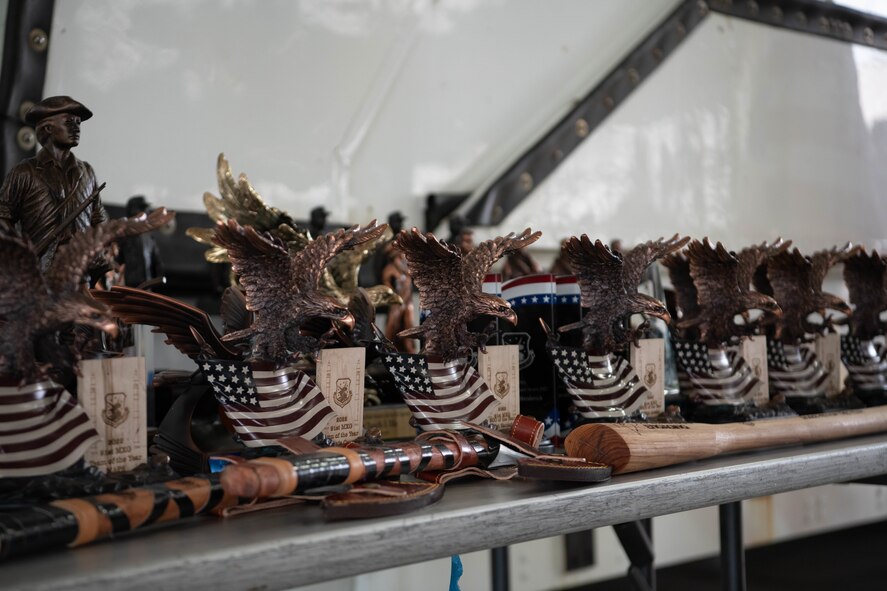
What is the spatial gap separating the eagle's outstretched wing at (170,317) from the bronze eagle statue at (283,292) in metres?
0.05

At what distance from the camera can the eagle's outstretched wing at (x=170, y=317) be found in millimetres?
944

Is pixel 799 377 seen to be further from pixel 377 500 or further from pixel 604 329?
pixel 377 500

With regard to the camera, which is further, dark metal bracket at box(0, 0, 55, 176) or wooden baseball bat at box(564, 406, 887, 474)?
dark metal bracket at box(0, 0, 55, 176)

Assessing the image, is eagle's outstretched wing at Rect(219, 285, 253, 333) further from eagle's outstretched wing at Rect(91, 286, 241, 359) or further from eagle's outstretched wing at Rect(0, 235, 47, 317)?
eagle's outstretched wing at Rect(0, 235, 47, 317)

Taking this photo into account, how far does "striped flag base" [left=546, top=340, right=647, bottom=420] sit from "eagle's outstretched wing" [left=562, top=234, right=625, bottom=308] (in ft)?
0.23

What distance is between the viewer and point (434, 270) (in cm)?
104

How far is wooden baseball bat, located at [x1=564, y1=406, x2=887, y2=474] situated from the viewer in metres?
0.97

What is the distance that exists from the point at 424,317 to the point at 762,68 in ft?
7.69

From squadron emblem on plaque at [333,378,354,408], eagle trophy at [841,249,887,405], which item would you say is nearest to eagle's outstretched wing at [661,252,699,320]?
eagle trophy at [841,249,887,405]

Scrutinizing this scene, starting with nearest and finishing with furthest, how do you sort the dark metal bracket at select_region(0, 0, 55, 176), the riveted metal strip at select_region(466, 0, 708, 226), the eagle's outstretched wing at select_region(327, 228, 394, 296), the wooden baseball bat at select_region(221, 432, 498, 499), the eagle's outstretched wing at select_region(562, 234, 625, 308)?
the wooden baseball bat at select_region(221, 432, 498, 499)
the eagle's outstretched wing at select_region(562, 234, 625, 308)
the eagle's outstretched wing at select_region(327, 228, 394, 296)
the dark metal bracket at select_region(0, 0, 55, 176)
the riveted metal strip at select_region(466, 0, 708, 226)

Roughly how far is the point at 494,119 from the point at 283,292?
5.26 ft

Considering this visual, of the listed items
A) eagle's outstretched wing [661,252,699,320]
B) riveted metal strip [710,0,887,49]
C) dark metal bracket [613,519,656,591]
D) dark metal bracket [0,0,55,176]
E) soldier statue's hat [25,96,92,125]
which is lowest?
dark metal bracket [613,519,656,591]

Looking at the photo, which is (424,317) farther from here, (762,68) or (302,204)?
(762,68)

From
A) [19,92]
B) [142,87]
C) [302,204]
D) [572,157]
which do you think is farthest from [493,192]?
[19,92]
